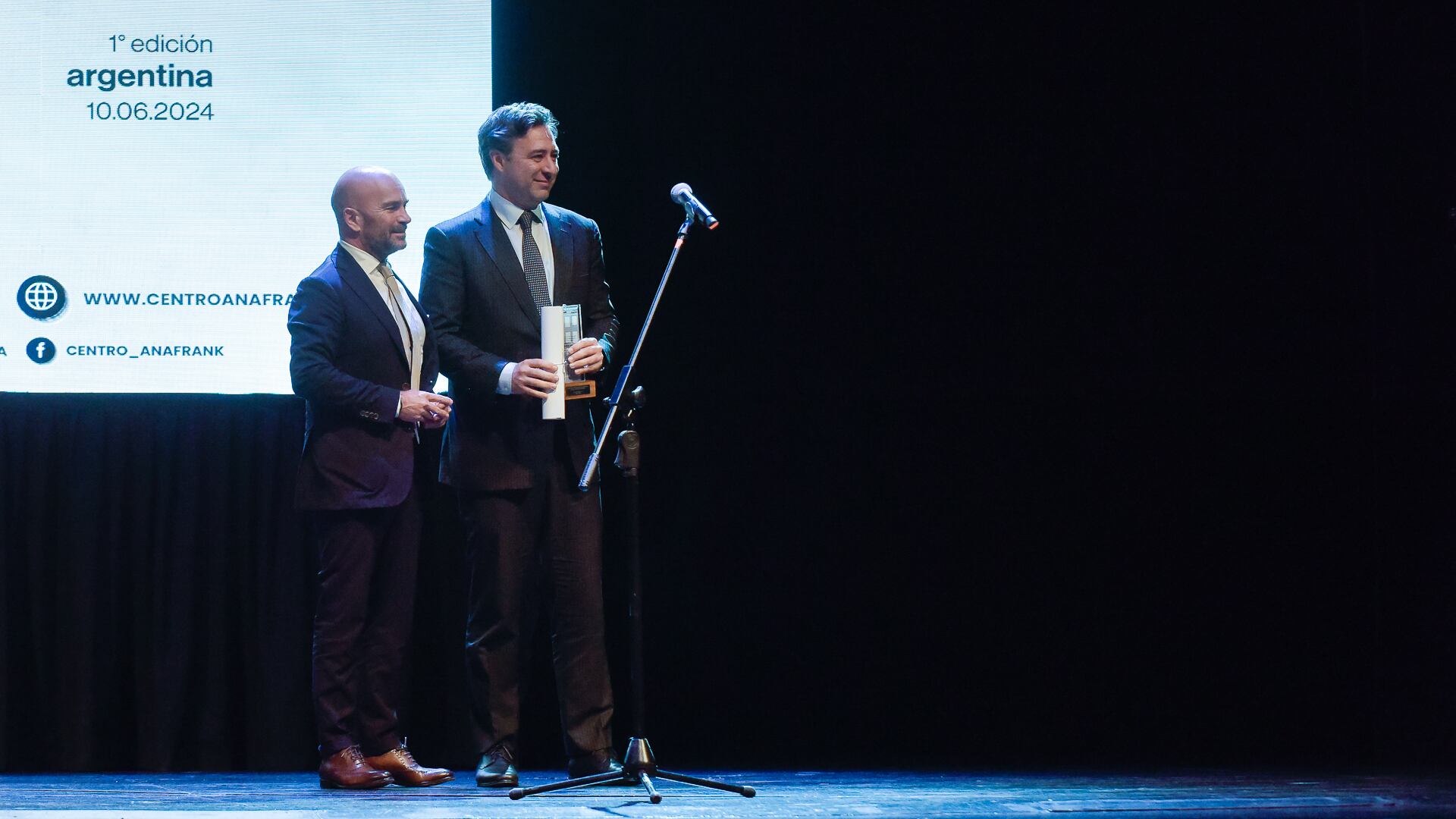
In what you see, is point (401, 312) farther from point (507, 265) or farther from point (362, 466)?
point (362, 466)

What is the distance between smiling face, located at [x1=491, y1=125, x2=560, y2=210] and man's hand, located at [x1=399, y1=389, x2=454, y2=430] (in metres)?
0.55

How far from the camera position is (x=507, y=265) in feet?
11.1

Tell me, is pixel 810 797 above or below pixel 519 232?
below

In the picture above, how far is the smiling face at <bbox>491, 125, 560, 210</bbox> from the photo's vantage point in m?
3.37

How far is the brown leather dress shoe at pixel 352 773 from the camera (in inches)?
130

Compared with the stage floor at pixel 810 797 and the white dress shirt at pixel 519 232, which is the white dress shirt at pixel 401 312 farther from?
the stage floor at pixel 810 797

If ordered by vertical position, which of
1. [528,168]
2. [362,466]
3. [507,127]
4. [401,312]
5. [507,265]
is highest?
→ [507,127]

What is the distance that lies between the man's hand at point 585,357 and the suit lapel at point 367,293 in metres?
0.49

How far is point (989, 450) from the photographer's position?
13.5ft

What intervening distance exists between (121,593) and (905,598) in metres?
2.34

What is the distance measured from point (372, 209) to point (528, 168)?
1.35ft

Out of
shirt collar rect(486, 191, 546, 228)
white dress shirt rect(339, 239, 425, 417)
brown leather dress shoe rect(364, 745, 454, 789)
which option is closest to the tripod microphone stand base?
brown leather dress shoe rect(364, 745, 454, 789)

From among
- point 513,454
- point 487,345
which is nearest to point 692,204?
point 487,345

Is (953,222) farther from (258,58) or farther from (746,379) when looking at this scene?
(258,58)
